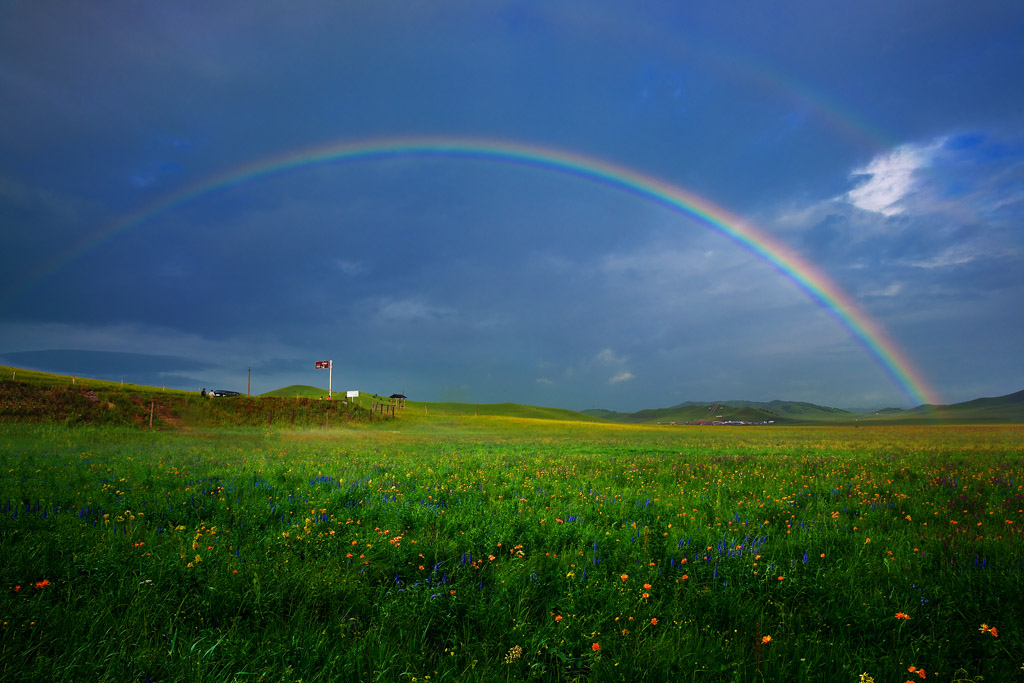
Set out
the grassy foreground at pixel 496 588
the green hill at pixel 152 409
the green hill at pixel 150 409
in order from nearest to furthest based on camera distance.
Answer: the grassy foreground at pixel 496 588
the green hill at pixel 150 409
the green hill at pixel 152 409

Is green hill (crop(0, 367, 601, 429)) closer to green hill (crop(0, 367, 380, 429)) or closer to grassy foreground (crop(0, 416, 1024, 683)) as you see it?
green hill (crop(0, 367, 380, 429))

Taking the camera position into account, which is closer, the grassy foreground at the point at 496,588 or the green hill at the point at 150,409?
the grassy foreground at the point at 496,588

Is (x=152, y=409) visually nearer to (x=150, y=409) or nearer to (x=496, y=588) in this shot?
(x=150, y=409)

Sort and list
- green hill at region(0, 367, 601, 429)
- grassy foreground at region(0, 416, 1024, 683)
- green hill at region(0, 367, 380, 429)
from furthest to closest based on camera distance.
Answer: green hill at region(0, 367, 601, 429)
green hill at region(0, 367, 380, 429)
grassy foreground at region(0, 416, 1024, 683)

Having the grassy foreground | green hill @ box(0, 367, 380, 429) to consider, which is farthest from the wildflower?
green hill @ box(0, 367, 380, 429)

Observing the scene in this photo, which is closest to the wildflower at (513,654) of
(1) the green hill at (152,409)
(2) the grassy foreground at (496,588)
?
(2) the grassy foreground at (496,588)

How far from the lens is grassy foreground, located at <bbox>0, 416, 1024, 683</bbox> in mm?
3500

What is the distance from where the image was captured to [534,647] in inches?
145

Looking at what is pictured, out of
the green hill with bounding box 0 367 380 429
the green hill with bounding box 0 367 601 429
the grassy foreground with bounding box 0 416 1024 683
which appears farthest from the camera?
the green hill with bounding box 0 367 601 429

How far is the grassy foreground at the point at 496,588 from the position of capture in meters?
3.50

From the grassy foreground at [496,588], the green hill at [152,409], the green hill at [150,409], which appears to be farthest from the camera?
the green hill at [152,409]

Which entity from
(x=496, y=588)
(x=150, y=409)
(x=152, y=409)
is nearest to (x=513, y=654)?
(x=496, y=588)

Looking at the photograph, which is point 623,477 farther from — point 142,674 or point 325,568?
point 142,674

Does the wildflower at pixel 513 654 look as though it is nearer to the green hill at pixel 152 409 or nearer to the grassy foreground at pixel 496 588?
the grassy foreground at pixel 496 588
